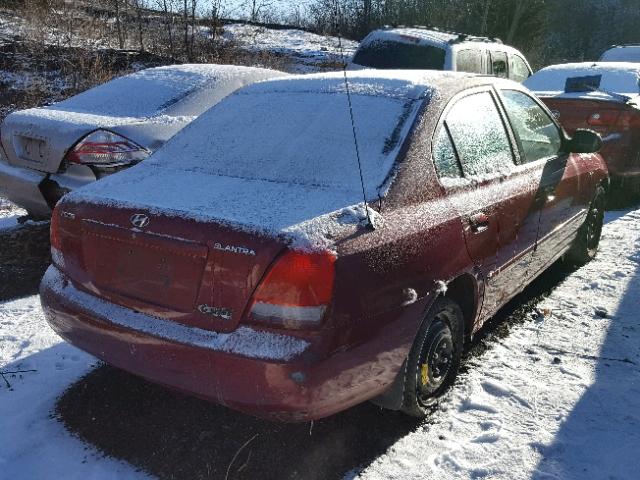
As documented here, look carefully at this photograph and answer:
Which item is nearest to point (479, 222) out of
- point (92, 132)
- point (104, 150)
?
point (104, 150)

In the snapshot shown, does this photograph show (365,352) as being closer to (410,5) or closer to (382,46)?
(382,46)

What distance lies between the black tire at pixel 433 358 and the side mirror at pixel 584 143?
1861 mm

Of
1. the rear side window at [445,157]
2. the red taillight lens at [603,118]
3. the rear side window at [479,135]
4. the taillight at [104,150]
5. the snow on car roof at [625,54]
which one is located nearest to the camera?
the rear side window at [445,157]

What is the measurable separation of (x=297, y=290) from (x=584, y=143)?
2.90 m

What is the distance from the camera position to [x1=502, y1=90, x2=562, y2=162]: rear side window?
11.9ft

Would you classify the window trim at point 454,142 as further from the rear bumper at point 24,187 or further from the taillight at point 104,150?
the rear bumper at point 24,187

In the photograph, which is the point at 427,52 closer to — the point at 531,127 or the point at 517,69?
the point at 517,69

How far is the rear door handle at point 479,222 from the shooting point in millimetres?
2851

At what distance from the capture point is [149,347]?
2.29 m

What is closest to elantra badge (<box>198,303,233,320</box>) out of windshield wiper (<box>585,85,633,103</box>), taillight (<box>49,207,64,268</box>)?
taillight (<box>49,207,64,268</box>)

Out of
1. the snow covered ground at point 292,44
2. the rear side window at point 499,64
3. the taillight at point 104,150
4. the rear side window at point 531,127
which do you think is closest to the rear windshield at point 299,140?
the rear side window at point 531,127

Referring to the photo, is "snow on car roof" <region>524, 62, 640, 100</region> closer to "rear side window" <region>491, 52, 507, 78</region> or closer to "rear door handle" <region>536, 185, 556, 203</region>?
"rear side window" <region>491, 52, 507, 78</region>

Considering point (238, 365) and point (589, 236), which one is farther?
point (589, 236)

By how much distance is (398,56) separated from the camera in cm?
830
